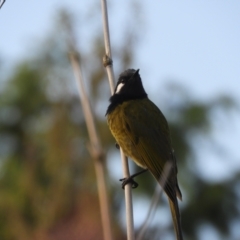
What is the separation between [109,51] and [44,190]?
1066 cm

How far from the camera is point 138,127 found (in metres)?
4.74

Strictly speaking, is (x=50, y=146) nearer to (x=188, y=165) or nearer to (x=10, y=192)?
(x=10, y=192)

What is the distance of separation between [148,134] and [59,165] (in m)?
8.71

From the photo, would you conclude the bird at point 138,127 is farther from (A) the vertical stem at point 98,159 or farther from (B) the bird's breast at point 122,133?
(A) the vertical stem at point 98,159

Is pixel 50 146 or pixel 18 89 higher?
pixel 18 89

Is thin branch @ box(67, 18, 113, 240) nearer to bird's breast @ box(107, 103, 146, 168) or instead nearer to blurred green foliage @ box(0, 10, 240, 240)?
bird's breast @ box(107, 103, 146, 168)

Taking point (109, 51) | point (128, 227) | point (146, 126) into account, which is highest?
point (109, 51)

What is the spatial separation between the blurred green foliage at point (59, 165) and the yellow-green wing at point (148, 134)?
7.35m

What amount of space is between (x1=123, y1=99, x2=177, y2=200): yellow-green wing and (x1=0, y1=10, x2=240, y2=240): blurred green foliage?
7.35 m

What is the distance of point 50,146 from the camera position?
13945mm

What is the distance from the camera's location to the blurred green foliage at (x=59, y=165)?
13117mm

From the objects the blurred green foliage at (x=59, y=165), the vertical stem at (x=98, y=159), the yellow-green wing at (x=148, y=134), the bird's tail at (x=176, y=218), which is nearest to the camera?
the vertical stem at (x=98, y=159)

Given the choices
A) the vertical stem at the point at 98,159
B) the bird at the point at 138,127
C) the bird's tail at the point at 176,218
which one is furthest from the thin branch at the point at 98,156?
the bird at the point at 138,127

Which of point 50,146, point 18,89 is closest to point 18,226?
point 50,146
